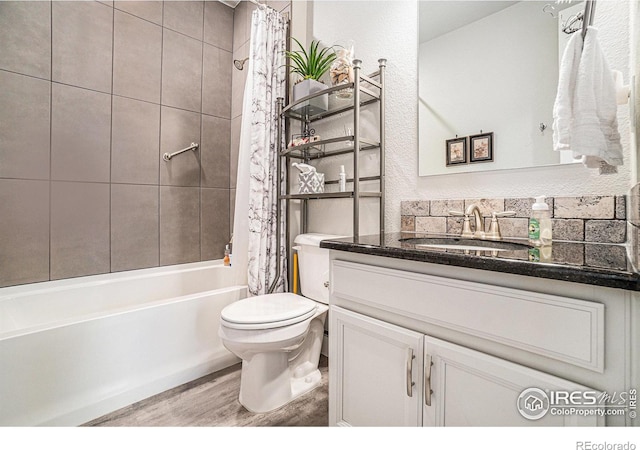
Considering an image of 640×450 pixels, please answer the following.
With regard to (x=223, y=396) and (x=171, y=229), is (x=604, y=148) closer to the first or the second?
(x=223, y=396)

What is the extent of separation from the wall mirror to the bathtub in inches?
60.6

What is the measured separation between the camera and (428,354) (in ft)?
2.61

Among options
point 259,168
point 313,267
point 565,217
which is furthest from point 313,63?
point 565,217

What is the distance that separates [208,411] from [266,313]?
0.56m

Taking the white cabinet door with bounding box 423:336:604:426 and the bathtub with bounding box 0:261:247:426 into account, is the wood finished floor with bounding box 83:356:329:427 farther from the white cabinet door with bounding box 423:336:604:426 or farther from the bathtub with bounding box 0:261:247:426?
the white cabinet door with bounding box 423:336:604:426

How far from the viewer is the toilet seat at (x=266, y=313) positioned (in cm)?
120

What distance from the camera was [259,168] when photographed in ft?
5.61

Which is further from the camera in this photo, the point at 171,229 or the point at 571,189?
the point at 171,229

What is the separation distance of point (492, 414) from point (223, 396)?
4.17 ft

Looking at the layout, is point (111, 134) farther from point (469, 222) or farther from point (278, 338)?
point (469, 222)

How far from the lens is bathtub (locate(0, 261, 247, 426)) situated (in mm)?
1143

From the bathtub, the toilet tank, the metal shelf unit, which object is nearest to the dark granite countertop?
the metal shelf unit
